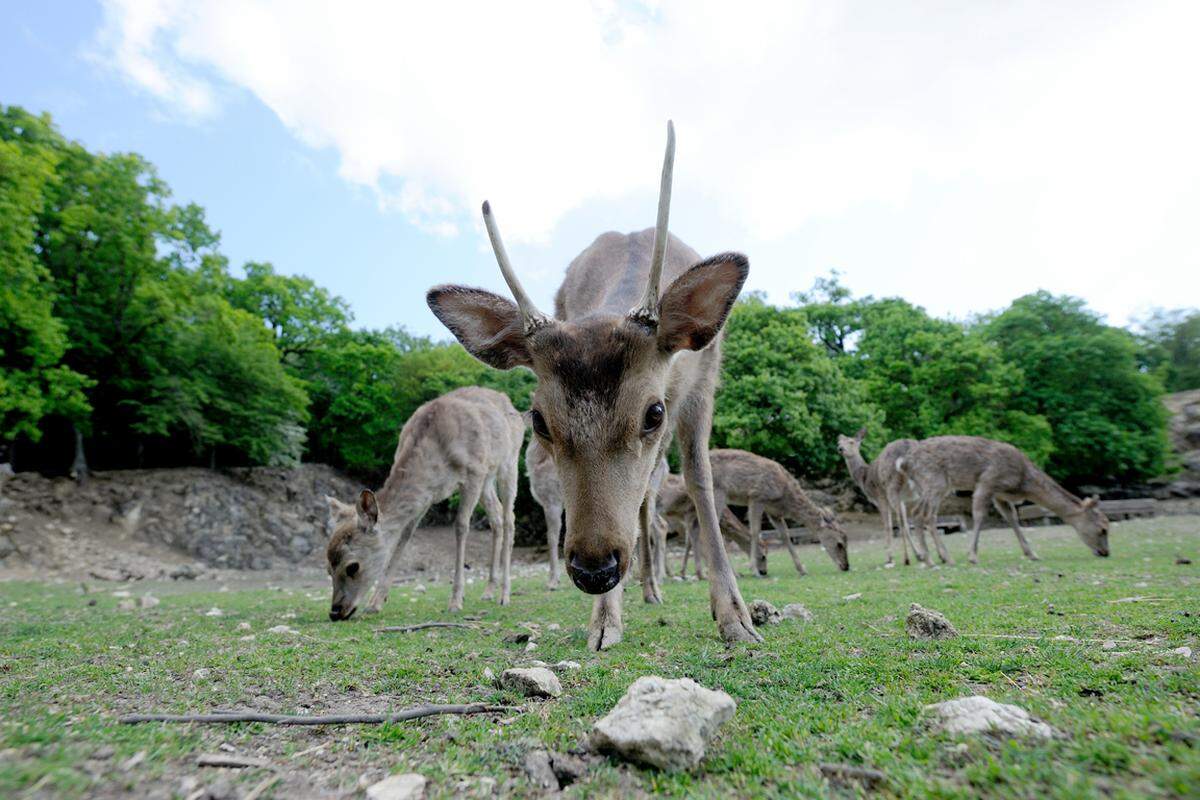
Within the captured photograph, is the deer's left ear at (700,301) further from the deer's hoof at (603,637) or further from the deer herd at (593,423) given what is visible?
the deer's hoof at (603,637)

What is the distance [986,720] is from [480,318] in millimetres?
3101

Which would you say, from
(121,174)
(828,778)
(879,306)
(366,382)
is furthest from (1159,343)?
(121,174)

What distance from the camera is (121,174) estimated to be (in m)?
24.7

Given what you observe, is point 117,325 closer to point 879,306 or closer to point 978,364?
point 978,364

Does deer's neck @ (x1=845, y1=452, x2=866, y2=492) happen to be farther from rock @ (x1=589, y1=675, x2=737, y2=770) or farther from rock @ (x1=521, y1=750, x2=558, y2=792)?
rock @ (x1=521, y1=750, x2=558, y2=792)

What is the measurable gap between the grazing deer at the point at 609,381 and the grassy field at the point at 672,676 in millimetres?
533

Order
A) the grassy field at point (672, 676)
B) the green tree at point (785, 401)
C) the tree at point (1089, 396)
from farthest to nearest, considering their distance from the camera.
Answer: the tree at point (1089, 396) < the green tree at point (785, 401) < the grassy field at point (672, 676)

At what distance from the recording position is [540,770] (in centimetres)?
173

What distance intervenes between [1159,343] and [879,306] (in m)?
22.5

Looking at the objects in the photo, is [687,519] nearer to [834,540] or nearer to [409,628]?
[834,540]

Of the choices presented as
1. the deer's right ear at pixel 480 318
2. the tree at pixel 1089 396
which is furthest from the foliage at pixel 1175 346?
the deer's right ear at pixel 480 318

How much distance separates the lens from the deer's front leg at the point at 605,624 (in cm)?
365

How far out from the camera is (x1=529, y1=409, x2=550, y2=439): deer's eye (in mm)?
3246

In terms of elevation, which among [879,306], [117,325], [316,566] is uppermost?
[879,306]
